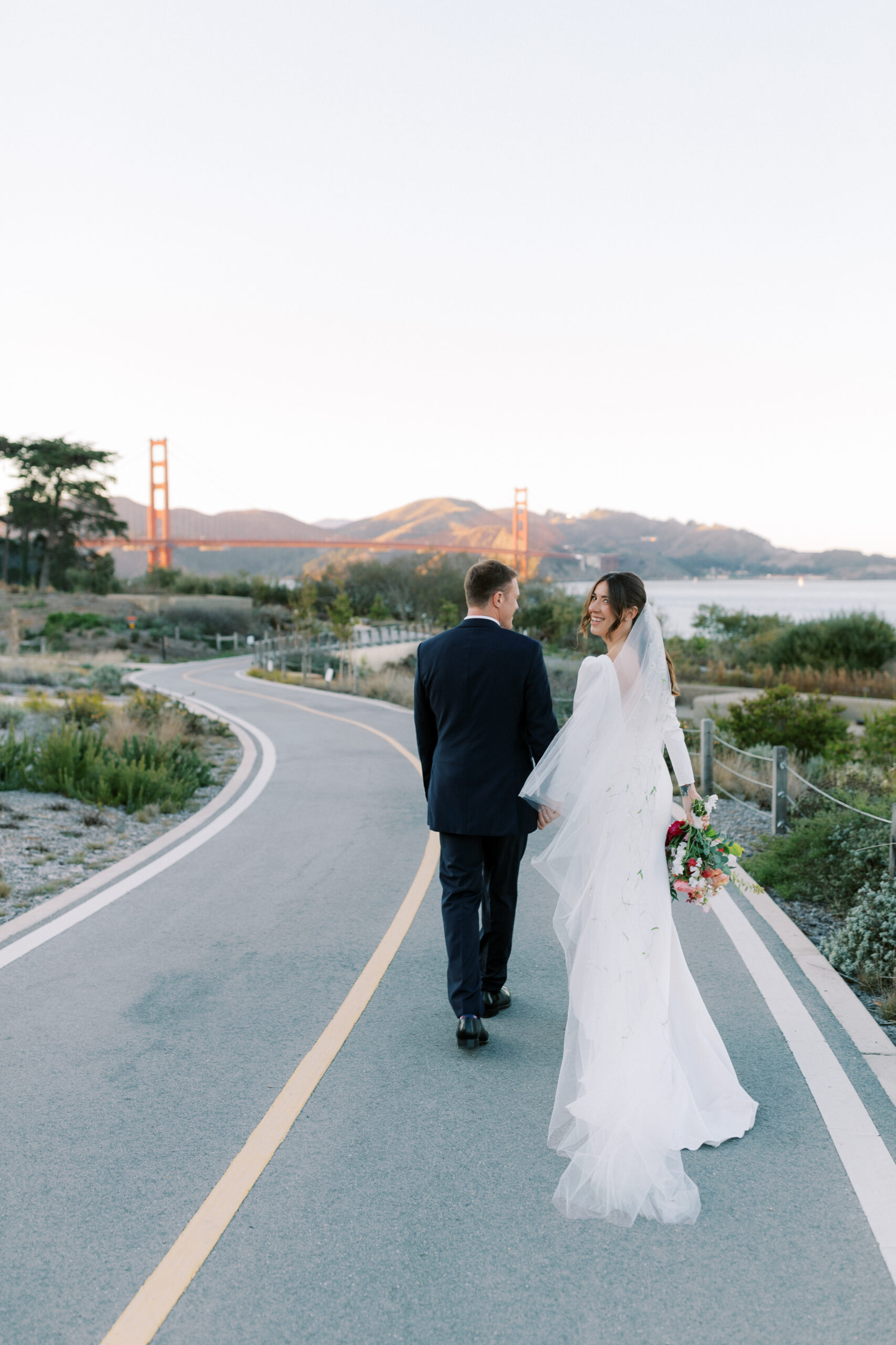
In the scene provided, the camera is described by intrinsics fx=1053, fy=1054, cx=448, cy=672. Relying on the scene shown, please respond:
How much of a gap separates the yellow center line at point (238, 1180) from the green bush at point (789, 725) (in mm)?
9328

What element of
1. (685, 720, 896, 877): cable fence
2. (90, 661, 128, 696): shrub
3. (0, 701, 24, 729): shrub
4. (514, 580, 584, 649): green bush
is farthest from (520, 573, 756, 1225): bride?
(514, 580, 584, 649): green bush

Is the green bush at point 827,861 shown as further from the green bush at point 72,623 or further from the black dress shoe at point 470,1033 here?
the green bush at point 72,623

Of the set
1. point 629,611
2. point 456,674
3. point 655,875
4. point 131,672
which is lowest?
point 131,672

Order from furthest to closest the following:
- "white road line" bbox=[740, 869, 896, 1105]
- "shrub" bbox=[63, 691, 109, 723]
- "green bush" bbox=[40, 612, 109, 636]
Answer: "green bush" bbox=[40, 612, 109, 636] < "shrub" bbox=[63, 691, 109, 723] < "white road line" bbox=[740, 869, 896, 1105]

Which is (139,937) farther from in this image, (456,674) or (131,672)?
(131,672)

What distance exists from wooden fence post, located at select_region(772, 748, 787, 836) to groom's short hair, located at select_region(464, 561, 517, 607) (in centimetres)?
512

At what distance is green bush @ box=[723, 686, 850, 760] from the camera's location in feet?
46.2

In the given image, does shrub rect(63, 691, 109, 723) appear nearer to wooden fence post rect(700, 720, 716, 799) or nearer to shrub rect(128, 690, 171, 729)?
shrub rect(128, 690, 171, 729)

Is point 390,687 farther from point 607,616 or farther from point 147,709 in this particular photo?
point 607,616

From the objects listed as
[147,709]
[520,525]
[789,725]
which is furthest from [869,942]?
[520,525]

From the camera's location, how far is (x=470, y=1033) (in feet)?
14.8

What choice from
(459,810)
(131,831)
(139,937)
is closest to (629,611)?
(459,810)

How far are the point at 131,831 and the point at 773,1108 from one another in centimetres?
702

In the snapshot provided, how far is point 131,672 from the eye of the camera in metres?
37.6
